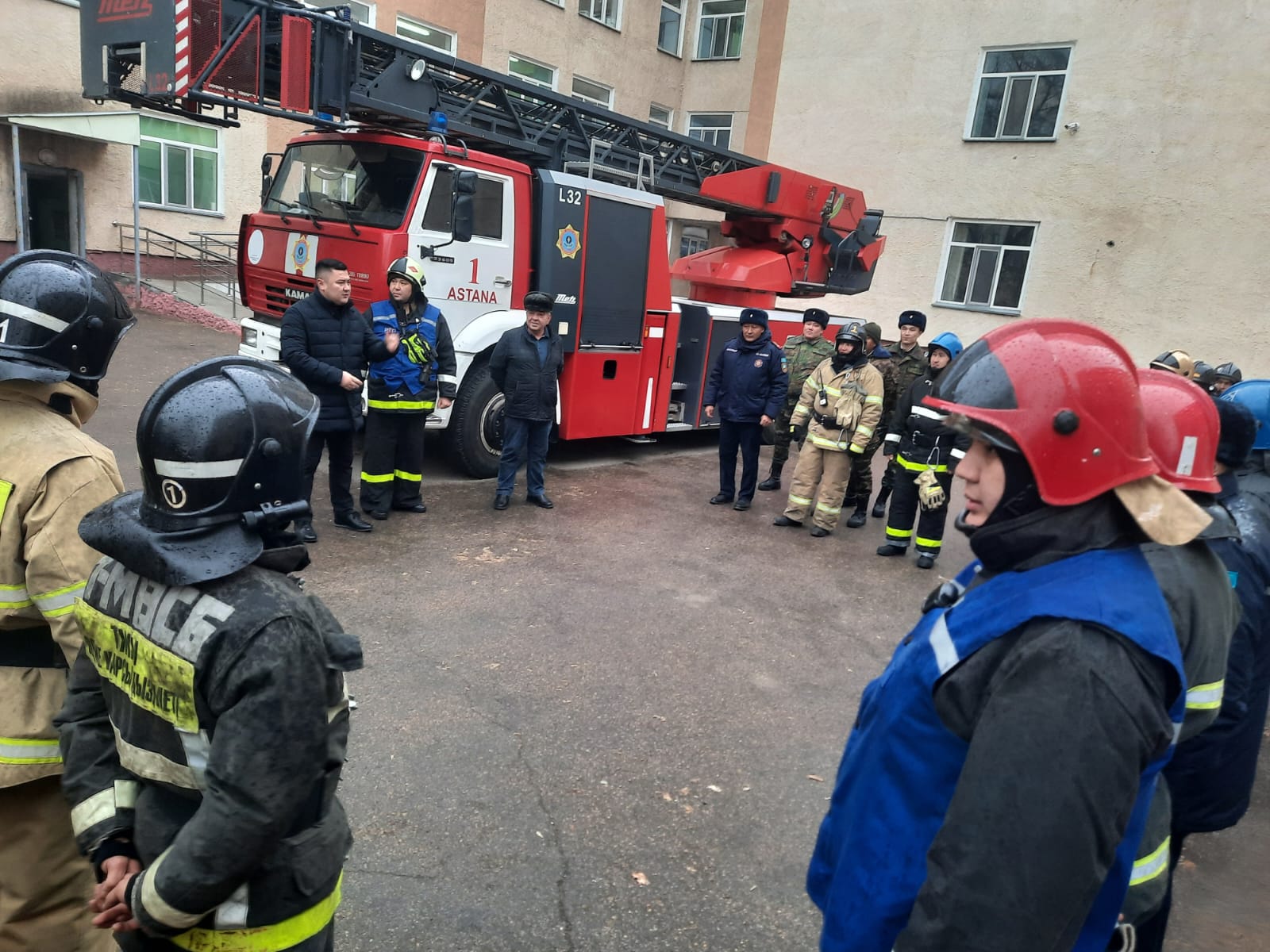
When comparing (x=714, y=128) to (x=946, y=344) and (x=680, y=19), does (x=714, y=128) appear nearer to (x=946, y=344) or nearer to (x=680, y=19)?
(x=680, y=19)

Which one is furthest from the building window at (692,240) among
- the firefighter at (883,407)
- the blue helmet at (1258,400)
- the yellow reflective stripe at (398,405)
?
the blue helmet at (1258,400)

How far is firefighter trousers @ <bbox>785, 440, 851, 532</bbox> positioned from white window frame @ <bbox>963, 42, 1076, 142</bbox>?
11.5 meters

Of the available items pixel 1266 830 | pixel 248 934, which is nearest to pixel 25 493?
pixel 248 934

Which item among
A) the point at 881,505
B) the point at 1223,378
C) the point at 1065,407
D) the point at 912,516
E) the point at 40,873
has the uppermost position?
the point at 1065,407

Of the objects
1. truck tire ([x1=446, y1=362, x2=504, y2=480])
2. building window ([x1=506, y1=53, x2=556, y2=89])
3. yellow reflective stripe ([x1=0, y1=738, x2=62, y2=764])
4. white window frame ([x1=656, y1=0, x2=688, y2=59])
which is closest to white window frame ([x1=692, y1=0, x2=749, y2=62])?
white window frame ([x1=656, y1=0, x2=688, y2=59])

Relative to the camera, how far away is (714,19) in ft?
74.4

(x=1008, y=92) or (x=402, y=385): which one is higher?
(x=1008, y=92)

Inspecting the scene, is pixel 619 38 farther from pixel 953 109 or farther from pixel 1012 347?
pixel 1012 347

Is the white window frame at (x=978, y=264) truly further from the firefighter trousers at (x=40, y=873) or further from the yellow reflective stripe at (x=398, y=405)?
the firefighter trousers at (x=40, y=873)

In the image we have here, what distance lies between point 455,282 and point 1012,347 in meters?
6.35

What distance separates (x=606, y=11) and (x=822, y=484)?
63.0 feet

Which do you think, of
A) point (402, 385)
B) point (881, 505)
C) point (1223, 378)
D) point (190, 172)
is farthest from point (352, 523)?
point (190, 172)

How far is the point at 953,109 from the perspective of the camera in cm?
1616

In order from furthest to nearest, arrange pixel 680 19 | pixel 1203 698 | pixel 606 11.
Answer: pixel 680 19
pixel 606 11
pixel 1203 698
